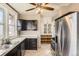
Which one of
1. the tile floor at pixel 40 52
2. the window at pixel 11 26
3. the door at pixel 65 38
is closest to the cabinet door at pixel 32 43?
the tile floor at pixel 40 52

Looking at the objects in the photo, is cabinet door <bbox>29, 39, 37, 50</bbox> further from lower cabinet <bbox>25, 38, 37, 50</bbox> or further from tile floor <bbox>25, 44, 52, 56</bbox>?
tile floor <bbox>25, 44, 52, 56</bbox>

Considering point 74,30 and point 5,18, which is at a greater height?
point 5,18

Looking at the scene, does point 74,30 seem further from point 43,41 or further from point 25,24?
point 43,41

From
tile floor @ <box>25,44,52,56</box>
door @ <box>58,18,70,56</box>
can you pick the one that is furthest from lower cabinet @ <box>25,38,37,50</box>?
door @ <box>58,18,70,56</box>

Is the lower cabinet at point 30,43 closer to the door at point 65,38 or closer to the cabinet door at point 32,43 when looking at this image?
the cabinet door at point 32,43

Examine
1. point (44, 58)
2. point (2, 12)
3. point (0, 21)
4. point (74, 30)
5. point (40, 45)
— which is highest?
point (2, 12)

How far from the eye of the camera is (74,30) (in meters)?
1.50

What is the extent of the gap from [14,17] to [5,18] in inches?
12.1

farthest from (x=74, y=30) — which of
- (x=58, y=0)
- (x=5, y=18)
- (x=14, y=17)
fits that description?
(x=5, y=18)

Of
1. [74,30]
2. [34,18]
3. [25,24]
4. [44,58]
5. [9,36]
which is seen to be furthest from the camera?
[9,36]

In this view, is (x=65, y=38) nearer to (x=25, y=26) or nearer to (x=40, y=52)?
(x=25, y=26)

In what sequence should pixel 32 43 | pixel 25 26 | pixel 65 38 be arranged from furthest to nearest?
pixel 32 43 → pixel 25 26 → pixel 65 38

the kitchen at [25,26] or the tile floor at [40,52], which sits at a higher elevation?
the kitchen at [25,26]

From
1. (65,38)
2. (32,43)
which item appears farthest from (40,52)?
(65,38)
